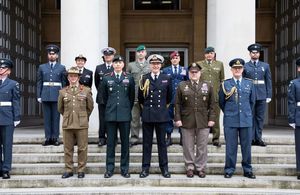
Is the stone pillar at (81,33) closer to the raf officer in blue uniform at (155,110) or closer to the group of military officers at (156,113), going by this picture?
the group of military officers at (156,113)

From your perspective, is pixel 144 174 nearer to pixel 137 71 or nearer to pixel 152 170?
pixel 152 170

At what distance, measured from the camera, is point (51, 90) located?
1089cm

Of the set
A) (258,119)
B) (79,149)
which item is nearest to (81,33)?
(79,149)

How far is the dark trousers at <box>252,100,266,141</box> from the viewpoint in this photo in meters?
10.9

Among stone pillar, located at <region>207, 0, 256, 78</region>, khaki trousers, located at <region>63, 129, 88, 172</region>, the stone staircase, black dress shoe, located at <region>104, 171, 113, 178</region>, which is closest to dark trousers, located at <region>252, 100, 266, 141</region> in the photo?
the stone staircase

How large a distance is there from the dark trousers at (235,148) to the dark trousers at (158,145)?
3.91ft

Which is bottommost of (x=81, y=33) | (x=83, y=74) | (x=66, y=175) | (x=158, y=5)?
(x=66, y=175)

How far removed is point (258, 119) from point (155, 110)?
2776 millimetres

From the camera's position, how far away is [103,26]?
13398 millimetres

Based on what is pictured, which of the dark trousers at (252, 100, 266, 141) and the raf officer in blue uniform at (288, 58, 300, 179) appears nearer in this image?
the raf officer in blue uniform at (288, 58, 300, 179)

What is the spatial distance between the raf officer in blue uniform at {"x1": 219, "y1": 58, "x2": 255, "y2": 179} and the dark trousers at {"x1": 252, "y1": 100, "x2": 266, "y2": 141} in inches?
54.1

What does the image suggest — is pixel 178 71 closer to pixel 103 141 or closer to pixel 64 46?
pixel 103 141

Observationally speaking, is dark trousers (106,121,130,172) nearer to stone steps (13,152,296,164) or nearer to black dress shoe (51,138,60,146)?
stone steps (13,152,296,164)

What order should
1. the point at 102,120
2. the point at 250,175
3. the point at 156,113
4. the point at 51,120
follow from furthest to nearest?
the point at 51,120
the point at 102,120
the point at 250,175
the point at 156,113
